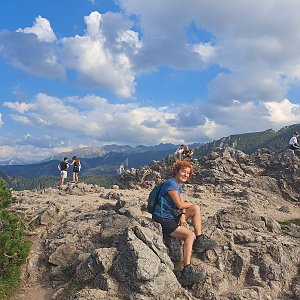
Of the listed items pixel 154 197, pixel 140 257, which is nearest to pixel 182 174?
pixel 154 197

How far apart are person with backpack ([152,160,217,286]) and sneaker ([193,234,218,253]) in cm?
6

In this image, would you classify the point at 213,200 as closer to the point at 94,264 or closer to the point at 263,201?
the point at 263,201

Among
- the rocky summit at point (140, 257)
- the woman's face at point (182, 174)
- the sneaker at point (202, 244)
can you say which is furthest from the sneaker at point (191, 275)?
the woman's face at point (182, 174)

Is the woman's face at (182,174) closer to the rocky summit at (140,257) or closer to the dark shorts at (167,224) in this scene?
the dark shorts at (167,224)

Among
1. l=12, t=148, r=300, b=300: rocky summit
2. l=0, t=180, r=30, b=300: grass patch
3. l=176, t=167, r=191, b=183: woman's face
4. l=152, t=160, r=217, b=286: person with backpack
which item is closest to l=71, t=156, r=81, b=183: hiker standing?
l=12, t=148, r=300, b=300: rocky summit

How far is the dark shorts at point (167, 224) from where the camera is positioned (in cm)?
1285

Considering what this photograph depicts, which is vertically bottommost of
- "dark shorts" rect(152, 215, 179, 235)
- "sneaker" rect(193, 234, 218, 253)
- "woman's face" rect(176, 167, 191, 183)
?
"sneaker" rect(193, 234, 218, 253)

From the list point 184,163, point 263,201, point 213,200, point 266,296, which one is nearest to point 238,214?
point 266,296

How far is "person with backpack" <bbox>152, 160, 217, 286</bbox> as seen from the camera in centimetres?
1214

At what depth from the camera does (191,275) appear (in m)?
12.1

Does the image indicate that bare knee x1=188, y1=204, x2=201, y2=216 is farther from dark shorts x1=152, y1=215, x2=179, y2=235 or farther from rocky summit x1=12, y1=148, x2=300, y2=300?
rocky summit x1=12, y1=148, x2=300, y2=300

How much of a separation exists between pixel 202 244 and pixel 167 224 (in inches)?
68.6

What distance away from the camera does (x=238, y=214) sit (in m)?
17.9

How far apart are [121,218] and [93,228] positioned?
135 centimetres
